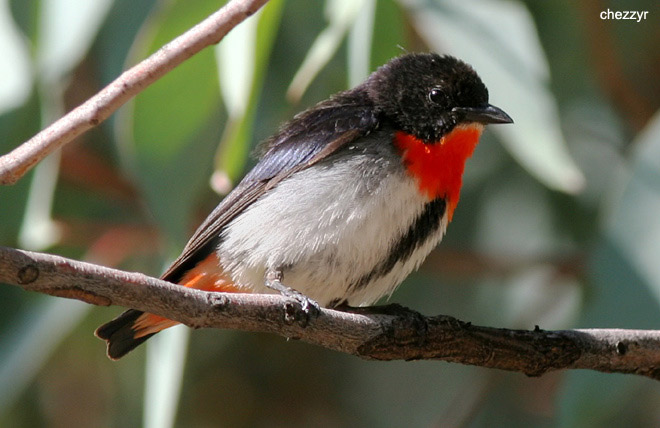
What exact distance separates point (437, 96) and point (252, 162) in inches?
50.5

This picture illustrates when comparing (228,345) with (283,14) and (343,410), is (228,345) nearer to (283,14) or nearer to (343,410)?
(343,410)

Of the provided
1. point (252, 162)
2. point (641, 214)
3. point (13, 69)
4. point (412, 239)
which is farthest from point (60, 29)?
point (641, 214)

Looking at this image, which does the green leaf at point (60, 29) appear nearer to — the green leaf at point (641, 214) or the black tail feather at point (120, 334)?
the black tail feather at point (120, 334)

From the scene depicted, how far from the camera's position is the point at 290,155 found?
3.69 metres

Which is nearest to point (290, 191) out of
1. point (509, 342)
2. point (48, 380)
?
point (509, 342)

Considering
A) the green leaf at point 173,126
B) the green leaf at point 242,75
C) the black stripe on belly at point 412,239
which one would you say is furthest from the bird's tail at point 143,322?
the black stripe on belly at point 412,239

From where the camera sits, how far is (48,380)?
5930mm

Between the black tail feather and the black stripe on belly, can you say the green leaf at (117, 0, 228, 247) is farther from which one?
the black stripe on belly

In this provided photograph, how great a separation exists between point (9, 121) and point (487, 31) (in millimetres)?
2164

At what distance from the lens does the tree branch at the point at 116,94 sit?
231 centimetres

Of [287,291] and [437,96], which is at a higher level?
[437,96]

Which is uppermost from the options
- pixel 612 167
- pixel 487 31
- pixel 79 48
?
pixel 79 48

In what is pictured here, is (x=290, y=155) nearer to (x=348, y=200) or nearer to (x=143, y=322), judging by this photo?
(x=348, y=200)

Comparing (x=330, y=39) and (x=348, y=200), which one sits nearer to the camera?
(x=348, y=200)
